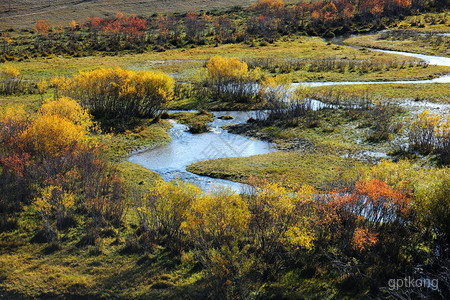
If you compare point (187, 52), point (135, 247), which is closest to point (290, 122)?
point (135, 247)

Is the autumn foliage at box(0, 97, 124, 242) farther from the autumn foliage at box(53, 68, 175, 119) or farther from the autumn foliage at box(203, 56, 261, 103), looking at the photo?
the autumn foliage at box(203, 56, 261, 103)

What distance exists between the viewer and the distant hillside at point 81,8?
12202 centimetres

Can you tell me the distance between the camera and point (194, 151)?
3897 centimetres

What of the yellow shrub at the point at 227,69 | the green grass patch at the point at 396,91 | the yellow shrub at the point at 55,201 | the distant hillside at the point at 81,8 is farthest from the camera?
the distant hillside at the point at 81,8

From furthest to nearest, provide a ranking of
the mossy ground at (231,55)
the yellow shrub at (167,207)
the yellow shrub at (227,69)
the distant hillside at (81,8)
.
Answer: the distant hillside at (81,8)
the mossy ground at (231,55)
the yellow shrub at (227,69)
the yellow shrub at (167,207)

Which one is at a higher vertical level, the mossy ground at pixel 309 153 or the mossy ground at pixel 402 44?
the mossy ground at pixel 402 44

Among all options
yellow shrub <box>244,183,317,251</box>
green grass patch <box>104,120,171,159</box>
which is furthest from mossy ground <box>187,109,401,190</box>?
green grass patch <box>104,120,171,159</box>

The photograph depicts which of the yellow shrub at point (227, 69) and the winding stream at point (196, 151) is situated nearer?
the winding stream at point (196, 151)

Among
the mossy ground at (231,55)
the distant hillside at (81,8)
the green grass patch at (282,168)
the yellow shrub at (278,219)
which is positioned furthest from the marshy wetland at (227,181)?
the distant hillside at (81,8)

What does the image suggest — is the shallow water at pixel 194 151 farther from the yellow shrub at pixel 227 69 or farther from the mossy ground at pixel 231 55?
the mossy ground at pixel 231 55

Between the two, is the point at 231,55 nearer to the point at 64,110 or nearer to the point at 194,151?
the point at 194,151

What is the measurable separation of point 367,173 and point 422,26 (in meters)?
91.2

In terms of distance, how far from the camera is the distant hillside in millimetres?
122019

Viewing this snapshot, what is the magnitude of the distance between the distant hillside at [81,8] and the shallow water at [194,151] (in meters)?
93.8
